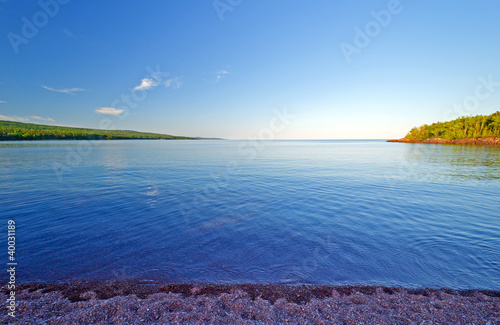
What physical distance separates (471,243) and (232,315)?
487 inches

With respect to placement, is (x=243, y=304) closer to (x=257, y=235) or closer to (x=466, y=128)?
(x=257, y=235)

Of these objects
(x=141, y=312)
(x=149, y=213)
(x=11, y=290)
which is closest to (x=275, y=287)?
(x=141, y=312)

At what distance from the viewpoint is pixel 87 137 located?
173000mm

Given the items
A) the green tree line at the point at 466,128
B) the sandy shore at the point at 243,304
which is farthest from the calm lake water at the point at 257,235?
the green tree line at the point at 466,128

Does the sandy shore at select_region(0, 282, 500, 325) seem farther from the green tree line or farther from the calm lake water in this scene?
the green tree line

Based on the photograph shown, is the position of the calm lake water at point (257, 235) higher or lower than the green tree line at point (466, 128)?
lower

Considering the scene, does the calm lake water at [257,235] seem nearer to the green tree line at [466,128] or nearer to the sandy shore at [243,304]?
the sandy shore at [243,304]

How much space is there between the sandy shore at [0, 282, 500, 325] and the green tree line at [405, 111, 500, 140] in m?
171

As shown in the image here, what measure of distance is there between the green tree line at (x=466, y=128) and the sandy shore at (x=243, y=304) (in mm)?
170600

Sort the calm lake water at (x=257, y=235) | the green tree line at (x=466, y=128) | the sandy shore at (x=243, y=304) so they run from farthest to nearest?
the green tree line at (x=466, y=128) < the calm lake water at (x=257, y=235) < the sandy shore at (x=243, y=304)

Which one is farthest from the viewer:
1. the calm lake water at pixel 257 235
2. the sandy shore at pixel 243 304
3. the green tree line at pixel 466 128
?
the green tree line at pixel 466 128

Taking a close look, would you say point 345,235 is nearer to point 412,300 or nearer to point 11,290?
point 412,300

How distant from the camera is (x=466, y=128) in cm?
12456

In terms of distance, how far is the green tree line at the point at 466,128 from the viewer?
114562mm
